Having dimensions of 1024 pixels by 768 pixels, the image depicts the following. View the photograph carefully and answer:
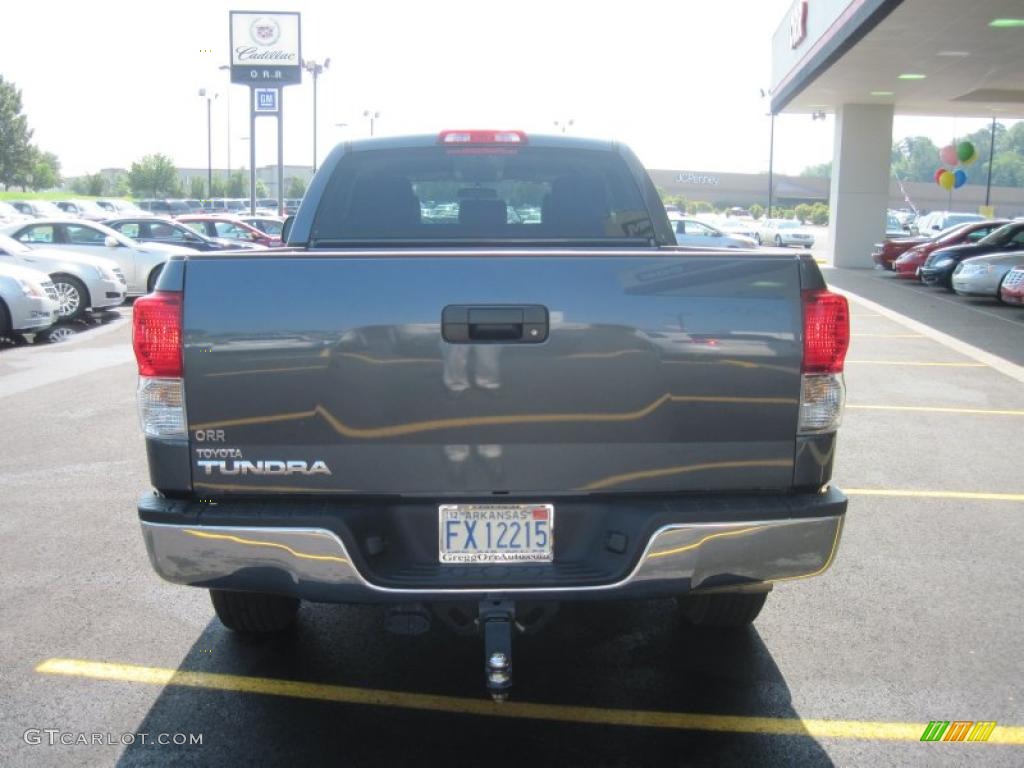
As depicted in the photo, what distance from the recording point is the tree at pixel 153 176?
9788 cm

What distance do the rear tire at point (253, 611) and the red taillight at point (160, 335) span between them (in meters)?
1.28

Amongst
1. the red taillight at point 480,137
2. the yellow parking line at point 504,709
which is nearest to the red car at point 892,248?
the red taillight at point 480,137

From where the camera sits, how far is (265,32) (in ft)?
131

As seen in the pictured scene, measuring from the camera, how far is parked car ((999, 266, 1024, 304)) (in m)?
18.7

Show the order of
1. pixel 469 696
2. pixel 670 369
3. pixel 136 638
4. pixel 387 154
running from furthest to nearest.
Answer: pixel 387 154 < pixel 136 638 < pixel 469 696 < pixel 670 369

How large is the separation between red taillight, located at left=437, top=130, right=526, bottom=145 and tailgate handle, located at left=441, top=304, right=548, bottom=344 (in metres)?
2.25

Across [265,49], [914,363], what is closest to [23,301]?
[914,363]

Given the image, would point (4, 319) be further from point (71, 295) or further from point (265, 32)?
point (265, 32)

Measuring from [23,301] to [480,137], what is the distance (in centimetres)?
1087

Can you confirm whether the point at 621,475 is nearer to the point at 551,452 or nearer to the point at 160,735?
the point at 551,452

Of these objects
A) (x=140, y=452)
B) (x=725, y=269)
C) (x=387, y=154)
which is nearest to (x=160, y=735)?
(x=725, y=269)

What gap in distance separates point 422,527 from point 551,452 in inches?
18.4

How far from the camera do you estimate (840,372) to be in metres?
3.37

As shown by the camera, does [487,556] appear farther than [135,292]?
No
